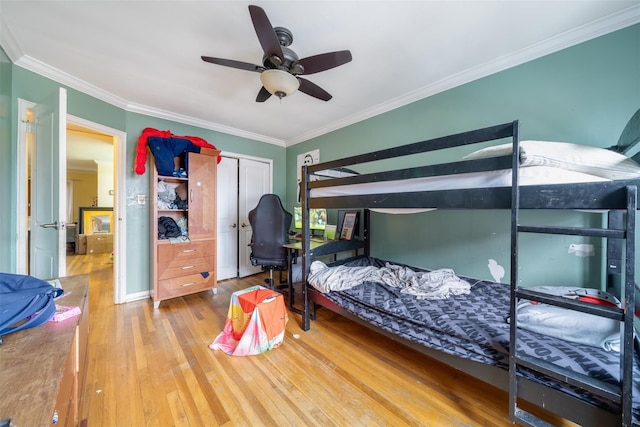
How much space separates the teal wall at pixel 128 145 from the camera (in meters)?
1.77

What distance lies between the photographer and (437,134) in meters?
2.34

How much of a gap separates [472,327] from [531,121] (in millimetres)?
1685

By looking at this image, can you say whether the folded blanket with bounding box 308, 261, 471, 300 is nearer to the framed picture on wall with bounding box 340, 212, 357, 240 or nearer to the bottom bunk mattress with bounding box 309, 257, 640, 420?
the bottom bunk mattress with bounding box 309, 257, 640, 420

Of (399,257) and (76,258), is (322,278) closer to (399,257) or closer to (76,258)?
(399,257)

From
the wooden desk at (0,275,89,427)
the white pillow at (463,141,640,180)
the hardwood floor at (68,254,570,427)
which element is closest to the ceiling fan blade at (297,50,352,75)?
the white pillow at (463,141,640,180)

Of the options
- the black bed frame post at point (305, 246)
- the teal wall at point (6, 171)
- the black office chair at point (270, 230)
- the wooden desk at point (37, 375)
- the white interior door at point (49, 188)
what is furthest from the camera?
the black office chair at point (270, 230)

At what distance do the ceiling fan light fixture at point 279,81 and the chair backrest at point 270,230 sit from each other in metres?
1.34

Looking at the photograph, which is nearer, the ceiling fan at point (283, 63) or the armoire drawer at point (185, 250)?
the ceiling fan at point (283, 63)

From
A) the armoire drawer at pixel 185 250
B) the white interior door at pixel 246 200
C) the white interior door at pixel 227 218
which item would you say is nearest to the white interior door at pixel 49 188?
the armoire drawer at pixel 185 250

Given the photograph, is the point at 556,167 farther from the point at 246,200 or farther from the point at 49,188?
the point at 246,200

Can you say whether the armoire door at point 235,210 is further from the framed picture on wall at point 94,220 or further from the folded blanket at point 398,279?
the framed picture on wall at point 94,220

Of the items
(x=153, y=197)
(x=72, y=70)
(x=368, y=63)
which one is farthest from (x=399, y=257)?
(x=72, y=70)

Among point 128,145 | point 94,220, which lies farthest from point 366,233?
point 94,220

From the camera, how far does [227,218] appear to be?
367 cm
